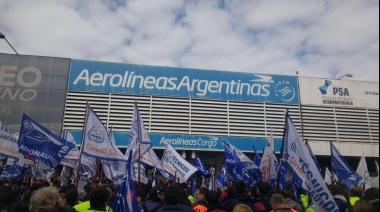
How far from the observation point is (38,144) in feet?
29.5

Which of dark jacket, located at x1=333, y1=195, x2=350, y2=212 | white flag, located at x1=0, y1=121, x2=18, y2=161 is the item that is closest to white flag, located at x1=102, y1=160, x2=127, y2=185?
white flag, located at x1=0, y1=121, x2=18, y2=161

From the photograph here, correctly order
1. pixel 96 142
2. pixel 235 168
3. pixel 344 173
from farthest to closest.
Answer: pixel 235 168 → pixel 344 173 → pixel 96 142

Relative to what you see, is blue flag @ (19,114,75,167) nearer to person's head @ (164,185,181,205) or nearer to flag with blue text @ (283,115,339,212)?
person's head @ (164,185,181,205)

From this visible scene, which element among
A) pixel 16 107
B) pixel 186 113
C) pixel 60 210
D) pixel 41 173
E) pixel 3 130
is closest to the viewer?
pixel 60 210

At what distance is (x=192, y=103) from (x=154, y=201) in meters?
24.4

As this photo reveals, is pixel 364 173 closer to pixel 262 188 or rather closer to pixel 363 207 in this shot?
pixel 262 188

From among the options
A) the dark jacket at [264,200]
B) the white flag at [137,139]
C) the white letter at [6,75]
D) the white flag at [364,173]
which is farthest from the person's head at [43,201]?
the white letter at [6,75]

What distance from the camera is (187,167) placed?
34.3 feet

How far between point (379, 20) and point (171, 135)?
2678 centimetres

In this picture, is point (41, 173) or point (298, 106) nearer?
point (41, 173)

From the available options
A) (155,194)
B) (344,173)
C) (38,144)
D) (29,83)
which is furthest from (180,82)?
(155,194)

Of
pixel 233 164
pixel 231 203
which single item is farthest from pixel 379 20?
pixel 233 164

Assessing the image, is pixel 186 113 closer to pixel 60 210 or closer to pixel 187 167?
pixel 187 167

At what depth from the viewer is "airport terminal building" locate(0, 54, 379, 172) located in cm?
2733
